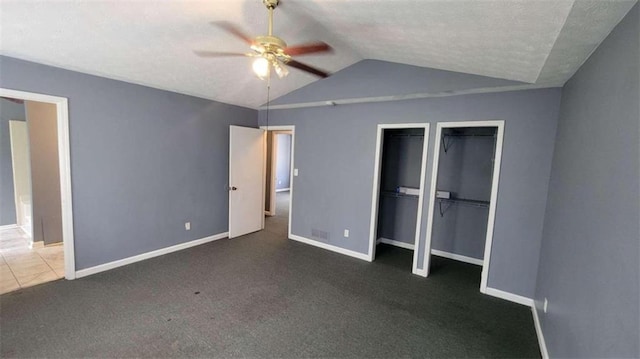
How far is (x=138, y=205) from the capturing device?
372 centimetres

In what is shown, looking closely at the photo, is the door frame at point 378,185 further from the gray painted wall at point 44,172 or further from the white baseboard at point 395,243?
the gray painted wall at point 44,172

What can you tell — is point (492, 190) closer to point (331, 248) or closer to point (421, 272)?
point (421, 272)

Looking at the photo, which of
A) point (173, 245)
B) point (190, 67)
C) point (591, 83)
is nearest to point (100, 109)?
point (190, 67)

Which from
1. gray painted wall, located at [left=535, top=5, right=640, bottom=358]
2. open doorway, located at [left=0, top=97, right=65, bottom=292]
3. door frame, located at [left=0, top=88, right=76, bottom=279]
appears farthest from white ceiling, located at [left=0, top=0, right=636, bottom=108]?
open doorway, located at [left=0, top=97, right=65, bottom=292]

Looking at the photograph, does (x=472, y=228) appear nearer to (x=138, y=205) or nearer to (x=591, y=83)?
(x=591, y=83)

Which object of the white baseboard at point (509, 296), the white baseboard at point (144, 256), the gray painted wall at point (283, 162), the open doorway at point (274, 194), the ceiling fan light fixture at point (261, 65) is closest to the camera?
the ceiling fan light fixture at point (261, 65)

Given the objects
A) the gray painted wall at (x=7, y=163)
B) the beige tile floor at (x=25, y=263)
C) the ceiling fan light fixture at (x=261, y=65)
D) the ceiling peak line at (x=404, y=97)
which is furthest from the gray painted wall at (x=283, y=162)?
the ceiling fan light fixture at (x=261, y=65)

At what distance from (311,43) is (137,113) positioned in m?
2.47

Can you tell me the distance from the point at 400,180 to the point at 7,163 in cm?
727

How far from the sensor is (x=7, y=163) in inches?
197

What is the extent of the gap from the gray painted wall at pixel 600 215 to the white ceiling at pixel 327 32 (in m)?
0.24

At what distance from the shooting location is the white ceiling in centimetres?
174

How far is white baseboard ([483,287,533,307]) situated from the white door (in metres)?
3.91

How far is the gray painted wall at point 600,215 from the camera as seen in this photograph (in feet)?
3.80
